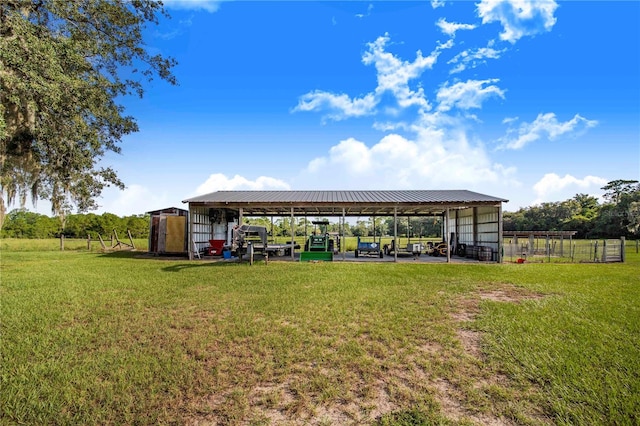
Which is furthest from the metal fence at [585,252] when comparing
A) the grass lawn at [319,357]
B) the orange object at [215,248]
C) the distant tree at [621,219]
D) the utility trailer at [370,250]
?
the distant tree at [621,219]

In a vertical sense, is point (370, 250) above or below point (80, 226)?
below

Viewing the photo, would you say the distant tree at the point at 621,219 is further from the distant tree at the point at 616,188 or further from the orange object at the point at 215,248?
the orange object at the point at 215,248

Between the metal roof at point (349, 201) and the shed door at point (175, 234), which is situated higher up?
the metal roof at point (349, 201)

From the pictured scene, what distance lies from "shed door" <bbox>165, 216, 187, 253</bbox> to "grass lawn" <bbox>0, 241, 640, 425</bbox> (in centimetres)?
903

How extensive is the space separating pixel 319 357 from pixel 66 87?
9.01 metres

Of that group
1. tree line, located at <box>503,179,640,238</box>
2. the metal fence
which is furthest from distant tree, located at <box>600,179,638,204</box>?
the metal fence

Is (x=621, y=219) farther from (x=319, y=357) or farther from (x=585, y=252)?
(x=319, y=357)

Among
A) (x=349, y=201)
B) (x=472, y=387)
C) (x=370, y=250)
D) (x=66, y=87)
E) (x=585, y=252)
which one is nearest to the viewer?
(x=472, y=387)

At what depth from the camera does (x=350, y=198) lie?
16547mm

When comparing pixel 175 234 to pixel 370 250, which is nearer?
pixel 370 250

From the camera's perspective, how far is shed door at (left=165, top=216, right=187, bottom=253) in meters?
17.0

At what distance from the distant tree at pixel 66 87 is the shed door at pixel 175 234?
4.72 meters

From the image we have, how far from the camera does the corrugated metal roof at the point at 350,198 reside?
15336 mm

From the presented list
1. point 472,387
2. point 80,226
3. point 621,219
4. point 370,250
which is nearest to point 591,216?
point 621,219
